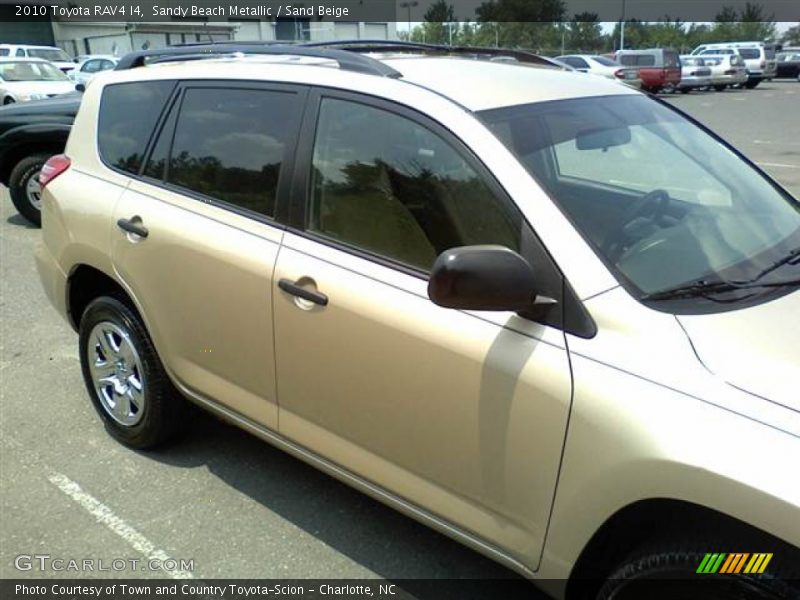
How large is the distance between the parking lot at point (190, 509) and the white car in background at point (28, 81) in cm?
1505

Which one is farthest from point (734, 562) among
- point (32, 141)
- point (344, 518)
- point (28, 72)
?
point (28, 72)

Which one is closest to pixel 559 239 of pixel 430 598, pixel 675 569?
pixel 675 569

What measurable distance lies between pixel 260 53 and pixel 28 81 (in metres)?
17.1

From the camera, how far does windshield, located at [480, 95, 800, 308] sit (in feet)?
6.86

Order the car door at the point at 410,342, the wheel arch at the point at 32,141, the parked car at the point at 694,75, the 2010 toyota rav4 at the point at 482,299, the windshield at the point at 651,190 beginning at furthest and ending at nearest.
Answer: the parked car at the point at 694,75, the wheel arch at the point at 32,141, the windshield at the point at 651,190, the car door at the point at 410,342, the 2010 toyota rav4 at the point at 482,299

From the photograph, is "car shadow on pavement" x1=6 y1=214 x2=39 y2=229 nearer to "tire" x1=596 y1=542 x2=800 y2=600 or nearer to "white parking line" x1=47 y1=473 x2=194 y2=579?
"white parking line" x1=47 y1=473 x2=194 y2=579

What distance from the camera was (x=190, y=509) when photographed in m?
3.02

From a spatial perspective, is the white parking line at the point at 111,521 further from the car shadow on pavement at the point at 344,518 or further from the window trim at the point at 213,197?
the window trim at the point at 213,197

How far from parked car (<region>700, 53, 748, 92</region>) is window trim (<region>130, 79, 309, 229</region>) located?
107ft

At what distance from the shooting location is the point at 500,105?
2.31 meters

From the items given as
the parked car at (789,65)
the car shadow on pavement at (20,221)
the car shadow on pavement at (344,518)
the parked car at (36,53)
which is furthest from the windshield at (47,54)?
the parked car at (789,65)

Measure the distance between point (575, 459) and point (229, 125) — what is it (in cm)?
191

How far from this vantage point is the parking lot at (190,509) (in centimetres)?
270

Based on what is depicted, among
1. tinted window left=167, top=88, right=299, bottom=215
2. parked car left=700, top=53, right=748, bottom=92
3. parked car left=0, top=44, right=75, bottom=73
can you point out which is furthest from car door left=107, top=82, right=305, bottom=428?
parked car left=700, top=53, right=748, bottom=92
